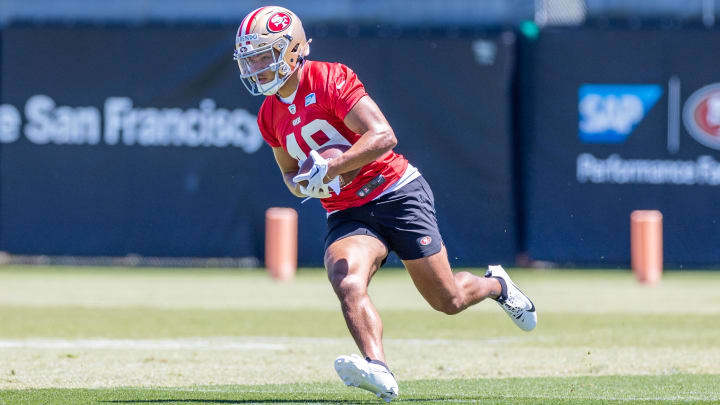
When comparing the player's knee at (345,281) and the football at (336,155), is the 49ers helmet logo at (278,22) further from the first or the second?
→ the player's knee at (345,281)

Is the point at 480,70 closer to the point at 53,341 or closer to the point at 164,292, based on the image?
the point at 164,292

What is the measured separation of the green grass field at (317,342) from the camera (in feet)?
23.7

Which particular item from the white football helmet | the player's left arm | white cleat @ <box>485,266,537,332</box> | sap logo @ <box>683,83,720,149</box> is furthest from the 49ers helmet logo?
sap logo @ <box>683,83,720,149</box>

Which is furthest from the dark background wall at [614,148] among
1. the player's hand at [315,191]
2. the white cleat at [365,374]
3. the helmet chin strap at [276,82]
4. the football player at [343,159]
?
the white cleat at [365,374]

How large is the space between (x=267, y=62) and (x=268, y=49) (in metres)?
0.07

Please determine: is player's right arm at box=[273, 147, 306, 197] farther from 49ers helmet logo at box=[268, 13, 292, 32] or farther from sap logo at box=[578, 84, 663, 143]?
sap logo at box=[578, 84, 663, 143]

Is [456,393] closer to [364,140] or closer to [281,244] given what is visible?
[364,140]

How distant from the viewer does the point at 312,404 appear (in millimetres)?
6551

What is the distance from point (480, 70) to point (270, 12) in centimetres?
996

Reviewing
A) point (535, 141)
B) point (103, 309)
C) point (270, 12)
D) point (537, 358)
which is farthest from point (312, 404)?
point (535, 141)

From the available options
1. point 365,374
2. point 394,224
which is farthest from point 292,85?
point 365,374

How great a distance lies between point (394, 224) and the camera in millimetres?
6969

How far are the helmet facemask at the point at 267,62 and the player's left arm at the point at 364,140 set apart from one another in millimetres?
473

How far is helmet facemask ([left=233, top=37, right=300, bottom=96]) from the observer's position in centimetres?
680
